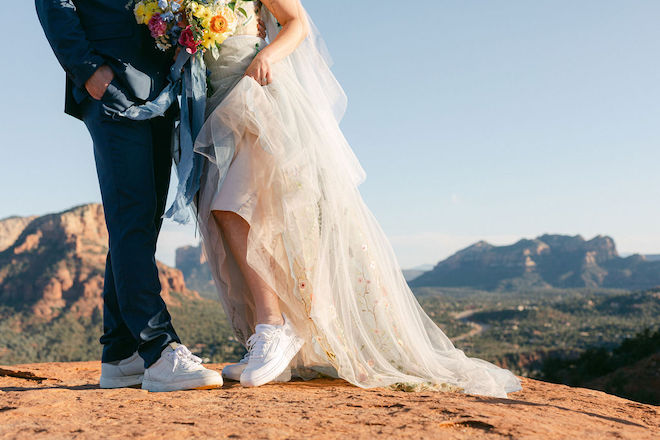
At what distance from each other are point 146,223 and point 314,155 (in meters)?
1.05

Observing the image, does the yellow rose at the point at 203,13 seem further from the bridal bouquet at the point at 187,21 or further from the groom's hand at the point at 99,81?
the groom's hand at the point at 99,81

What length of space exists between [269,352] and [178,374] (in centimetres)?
49

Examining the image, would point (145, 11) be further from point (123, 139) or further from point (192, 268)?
point (192, 268)

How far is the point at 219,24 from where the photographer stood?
9.89 feet

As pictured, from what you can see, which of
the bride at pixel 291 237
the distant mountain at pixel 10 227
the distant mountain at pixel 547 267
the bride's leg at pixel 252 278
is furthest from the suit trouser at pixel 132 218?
the distant mountain at pixel 547 267

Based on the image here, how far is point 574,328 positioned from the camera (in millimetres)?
47875

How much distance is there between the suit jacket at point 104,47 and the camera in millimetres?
2836

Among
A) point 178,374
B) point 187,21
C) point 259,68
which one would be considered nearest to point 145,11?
point 187,21

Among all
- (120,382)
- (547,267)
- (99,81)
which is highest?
(547,267)

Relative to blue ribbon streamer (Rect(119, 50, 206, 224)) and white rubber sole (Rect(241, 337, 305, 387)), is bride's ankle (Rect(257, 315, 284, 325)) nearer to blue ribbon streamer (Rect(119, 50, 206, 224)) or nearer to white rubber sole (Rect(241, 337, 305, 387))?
white rubber sole (Rect(241, 337, 305, 387))

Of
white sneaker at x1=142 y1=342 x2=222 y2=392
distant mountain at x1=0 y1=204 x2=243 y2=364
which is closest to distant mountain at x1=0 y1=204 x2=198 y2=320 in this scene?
distant mountain at x1=0 y1=204 x2=243 y2=364

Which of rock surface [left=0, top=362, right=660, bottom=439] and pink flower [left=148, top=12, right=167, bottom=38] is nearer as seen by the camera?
rock surface [left=0, top=362, right=660, bottom=439]

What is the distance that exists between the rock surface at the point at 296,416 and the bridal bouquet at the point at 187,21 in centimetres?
191

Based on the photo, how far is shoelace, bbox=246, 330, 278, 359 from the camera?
296 centimetres
